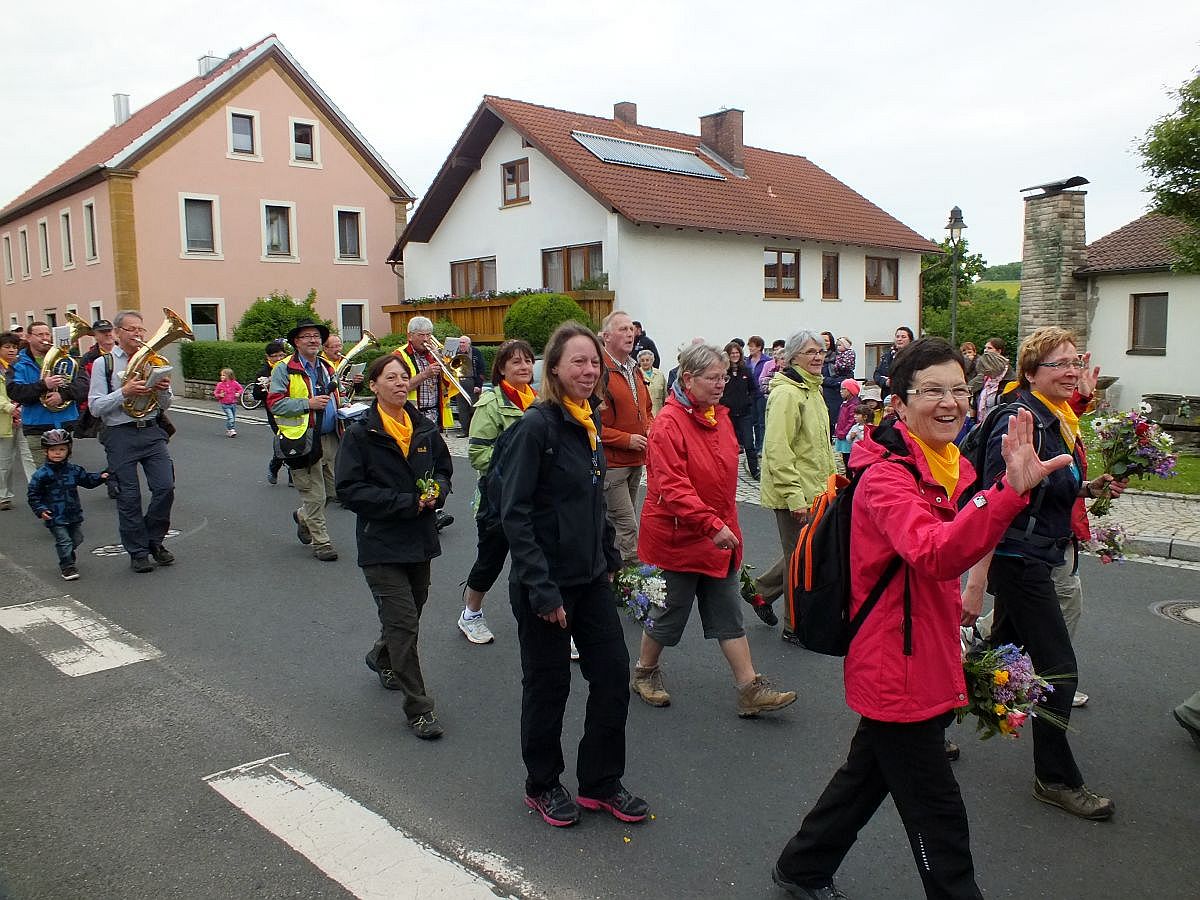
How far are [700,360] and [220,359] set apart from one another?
24215mm

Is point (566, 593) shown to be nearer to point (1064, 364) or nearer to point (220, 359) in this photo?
point (1064, 364)

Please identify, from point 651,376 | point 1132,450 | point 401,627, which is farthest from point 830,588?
point 651,376

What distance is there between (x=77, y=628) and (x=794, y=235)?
78.4 ft

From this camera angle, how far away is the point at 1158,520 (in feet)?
30.4

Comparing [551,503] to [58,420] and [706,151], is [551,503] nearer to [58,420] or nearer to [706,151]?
[58,420]

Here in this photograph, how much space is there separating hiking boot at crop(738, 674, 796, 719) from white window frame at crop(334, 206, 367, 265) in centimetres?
3261

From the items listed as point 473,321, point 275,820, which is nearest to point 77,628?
point 275,820

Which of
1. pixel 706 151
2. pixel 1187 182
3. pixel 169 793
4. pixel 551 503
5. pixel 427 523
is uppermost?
pixel 706 151

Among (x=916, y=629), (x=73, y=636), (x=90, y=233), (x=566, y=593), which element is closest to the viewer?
(x=916, y=629)

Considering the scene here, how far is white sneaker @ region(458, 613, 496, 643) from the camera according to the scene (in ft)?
19.7

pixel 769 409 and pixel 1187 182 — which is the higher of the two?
pixel 1187 182

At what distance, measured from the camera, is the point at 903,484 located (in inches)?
109

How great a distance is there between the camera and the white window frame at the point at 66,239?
110 feet

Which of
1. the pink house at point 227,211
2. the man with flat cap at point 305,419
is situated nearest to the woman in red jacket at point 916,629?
the man with flat cap at point 305,419
